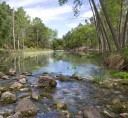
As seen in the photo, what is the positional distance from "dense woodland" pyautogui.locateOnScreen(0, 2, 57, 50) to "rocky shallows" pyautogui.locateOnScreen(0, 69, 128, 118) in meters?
45.9

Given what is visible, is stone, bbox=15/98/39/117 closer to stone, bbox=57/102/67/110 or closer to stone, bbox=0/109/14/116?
stone, bbox=0/109/14/116

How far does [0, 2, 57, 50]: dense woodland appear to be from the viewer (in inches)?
2291

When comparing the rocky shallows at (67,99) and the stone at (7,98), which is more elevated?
the stone at (7,98)

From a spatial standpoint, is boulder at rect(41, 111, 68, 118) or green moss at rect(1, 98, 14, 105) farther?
green moss at rect(1, 98, 14, 105)

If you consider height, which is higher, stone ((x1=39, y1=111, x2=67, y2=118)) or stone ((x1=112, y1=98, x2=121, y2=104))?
stone ((x1=112, y1=98, x2=121, y2=104))

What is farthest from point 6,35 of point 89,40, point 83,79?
point 83,79

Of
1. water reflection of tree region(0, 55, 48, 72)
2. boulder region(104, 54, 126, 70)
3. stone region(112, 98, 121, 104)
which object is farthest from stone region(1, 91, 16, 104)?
boulder region(104, 54, 126, 70)

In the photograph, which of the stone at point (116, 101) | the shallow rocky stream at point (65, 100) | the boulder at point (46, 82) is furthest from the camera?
the boulder at point (46, 82)

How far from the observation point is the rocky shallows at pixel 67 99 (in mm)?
7918

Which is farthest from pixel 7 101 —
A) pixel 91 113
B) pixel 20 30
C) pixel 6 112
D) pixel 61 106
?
pixel 20 30

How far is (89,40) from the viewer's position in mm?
88500

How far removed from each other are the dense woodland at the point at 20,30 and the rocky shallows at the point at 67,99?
45.9 m

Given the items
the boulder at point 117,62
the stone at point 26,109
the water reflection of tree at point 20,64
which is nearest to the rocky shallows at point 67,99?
the stone at point 26,109

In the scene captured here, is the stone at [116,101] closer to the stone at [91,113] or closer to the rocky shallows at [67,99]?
the rocky shallows at [67,99]
